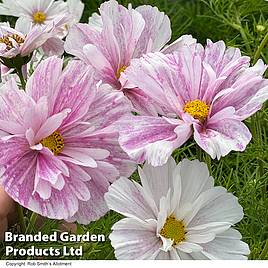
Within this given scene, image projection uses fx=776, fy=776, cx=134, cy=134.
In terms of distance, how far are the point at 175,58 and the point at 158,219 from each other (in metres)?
0.09

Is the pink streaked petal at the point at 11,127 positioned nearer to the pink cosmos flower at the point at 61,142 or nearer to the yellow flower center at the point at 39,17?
the pink cosmos flower at the point at 61,142

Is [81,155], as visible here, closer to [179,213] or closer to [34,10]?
[179,213]

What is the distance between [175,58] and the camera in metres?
0.43

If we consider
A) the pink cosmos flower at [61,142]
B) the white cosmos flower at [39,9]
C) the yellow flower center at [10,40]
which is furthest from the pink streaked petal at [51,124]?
the white cosmos flower at [39,9]

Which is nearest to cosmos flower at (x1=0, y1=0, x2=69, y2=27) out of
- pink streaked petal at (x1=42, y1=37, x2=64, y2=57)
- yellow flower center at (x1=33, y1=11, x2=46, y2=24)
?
yellow flower center at (x1=33, y1=11, x2=46, y2=24)

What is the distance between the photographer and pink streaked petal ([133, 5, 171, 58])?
0.48 meters

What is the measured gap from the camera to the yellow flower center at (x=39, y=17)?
678mm

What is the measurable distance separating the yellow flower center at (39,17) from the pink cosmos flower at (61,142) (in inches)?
10.6

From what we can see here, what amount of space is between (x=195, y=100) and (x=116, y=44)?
0.22 feet

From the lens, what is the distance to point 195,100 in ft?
1.39

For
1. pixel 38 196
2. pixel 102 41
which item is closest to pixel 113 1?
pixel 102 41

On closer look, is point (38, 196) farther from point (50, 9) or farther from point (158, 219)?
point (50, 9)

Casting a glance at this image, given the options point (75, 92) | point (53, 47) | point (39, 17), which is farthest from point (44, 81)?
point (39, 17)

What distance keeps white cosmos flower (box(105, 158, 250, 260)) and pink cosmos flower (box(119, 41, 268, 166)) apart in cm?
2
